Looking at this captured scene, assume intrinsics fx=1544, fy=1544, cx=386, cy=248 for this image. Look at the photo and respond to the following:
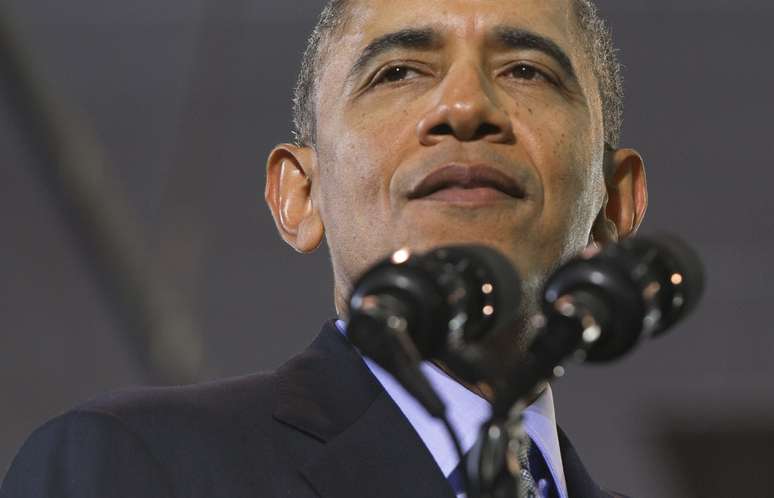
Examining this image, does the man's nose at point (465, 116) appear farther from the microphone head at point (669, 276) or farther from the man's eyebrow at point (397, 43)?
the microphone head at point (669, 276)

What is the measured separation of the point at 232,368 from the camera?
5188 mm

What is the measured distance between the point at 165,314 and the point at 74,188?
0.56 m

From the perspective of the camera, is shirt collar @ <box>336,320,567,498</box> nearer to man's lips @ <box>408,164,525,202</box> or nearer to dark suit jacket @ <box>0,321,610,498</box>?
dark suit jacket @ <box>0,321,610,498</box>

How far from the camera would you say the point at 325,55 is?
7.52ft

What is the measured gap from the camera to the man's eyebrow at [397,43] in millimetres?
2090

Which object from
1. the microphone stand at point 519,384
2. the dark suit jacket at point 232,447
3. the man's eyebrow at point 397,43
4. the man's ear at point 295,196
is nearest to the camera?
the microphone stand at point 519,384

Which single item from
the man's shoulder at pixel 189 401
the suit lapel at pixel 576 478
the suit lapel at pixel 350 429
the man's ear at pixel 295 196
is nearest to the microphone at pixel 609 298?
the suit lapel at pixel 350 429

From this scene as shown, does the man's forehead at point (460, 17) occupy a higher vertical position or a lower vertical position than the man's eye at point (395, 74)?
higher

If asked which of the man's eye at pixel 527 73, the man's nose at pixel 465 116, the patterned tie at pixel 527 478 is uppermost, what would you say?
the man's eye at pixel 527 73

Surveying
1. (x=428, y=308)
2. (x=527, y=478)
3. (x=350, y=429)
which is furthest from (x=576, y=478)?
(x=428, y=308)

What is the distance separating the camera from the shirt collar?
6.26 feet

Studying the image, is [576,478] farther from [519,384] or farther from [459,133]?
[519,384]

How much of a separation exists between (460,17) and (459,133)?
9.0 inches

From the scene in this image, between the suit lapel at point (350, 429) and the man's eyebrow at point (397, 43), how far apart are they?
394 millimetres
